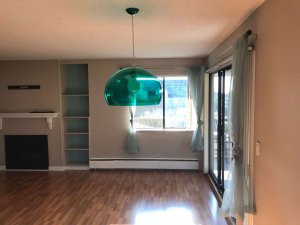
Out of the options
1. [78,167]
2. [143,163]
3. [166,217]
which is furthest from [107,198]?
[78,167]

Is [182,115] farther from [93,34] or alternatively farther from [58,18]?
[58,18]

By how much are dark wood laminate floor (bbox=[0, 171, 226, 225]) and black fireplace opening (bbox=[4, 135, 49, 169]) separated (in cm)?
28

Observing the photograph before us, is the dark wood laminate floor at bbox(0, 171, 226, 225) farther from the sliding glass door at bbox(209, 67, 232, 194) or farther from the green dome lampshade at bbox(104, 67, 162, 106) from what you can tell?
the green dome lampshade at bbox(104, 67, 162, 106)

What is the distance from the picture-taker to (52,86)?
6.02m

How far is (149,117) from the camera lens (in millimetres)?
6074

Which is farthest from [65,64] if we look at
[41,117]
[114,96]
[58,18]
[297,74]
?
[297,74]

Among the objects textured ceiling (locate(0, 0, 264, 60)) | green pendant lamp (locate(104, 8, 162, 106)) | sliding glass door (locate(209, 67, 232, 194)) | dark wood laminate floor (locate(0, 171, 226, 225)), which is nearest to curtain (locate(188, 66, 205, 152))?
sliding glass door (locate(209, 67, 232, 194))

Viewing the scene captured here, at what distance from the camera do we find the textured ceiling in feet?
7.68

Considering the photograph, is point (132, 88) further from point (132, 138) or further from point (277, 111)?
point (132, 138)

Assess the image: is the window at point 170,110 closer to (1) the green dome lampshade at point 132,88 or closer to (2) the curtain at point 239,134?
(2) the curtain at point 239,134

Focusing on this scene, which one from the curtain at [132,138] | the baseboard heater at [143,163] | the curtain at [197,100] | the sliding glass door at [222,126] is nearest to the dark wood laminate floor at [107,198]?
the baseboard heater at [143,163]

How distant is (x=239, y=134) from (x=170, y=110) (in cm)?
334

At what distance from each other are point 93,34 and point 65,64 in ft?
9.63

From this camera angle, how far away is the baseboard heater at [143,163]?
5.95 m
